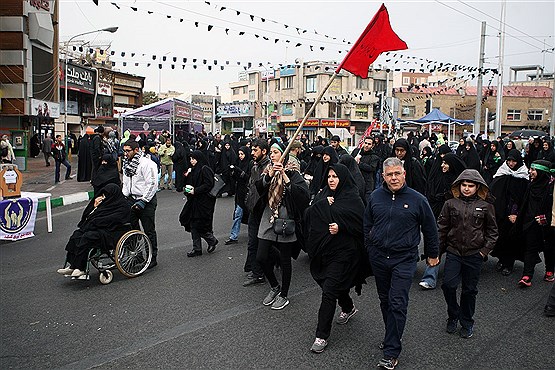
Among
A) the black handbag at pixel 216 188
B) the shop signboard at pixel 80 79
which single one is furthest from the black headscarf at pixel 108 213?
the shop signboard at pixel 80 79

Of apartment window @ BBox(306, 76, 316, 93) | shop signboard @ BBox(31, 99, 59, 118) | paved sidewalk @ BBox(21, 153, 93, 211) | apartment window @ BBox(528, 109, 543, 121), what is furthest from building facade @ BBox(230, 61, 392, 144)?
paved sidewalk @ BBox(21, 153, 93, 211)

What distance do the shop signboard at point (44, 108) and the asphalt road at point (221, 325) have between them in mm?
21519

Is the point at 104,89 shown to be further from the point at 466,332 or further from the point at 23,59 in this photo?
the point at 466,332

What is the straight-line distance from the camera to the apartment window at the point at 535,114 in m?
60.8

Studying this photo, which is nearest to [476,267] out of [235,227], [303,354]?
[303,354]

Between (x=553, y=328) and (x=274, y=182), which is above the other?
(x=274, y=182)

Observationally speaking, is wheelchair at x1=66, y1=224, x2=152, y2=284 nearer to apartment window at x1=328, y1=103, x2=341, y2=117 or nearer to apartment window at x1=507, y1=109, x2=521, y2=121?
apartment window at x1=328, y1=103, x2=341, y2=117

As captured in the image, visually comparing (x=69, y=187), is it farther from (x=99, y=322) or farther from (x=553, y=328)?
(x=553, y=328)

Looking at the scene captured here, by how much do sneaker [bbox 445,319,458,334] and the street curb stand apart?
11.0 meters

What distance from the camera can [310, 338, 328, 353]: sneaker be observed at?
4.68 metres

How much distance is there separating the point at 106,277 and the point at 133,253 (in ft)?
1.61

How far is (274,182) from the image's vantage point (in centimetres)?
604

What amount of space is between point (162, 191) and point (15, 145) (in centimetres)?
953

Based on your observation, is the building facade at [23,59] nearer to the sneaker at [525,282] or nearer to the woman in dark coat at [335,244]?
the woman in dark coat at [335,244]
